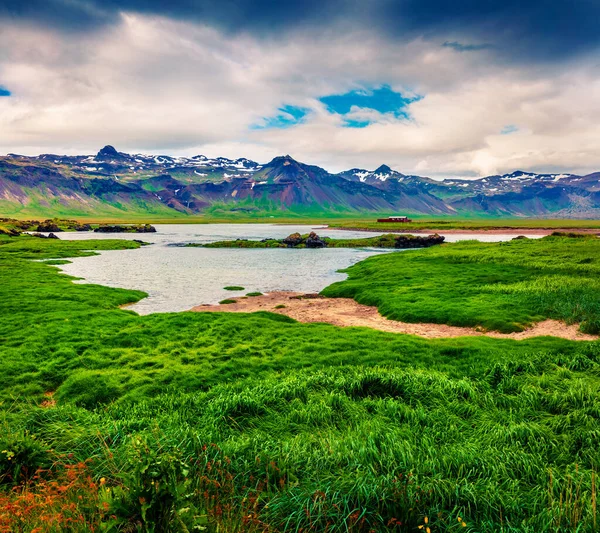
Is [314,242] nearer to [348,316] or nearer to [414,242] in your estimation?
[414,242]

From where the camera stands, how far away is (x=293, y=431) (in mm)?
10133

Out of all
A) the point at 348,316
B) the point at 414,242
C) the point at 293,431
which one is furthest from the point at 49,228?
the point at 293,431

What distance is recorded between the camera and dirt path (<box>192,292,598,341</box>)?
22.0 m

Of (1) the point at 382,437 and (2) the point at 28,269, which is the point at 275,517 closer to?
(1) the point at 382,437

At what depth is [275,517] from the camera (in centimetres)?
638

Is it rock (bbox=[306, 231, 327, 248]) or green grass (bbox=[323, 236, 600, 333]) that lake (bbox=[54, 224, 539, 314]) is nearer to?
green grass (bbox=[323, 236, 600, 333])

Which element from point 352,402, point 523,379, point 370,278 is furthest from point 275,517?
point 370,278

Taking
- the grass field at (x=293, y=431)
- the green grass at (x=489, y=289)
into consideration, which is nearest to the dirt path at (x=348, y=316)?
the green grass at (x=489, y=289)

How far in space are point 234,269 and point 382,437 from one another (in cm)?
5575

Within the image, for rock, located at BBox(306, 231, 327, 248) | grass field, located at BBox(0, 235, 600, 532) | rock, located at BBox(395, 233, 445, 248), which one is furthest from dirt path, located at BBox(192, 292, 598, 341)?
rock, located at BBox(395, 233, 445, 248)

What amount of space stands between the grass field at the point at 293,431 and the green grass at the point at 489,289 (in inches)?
129

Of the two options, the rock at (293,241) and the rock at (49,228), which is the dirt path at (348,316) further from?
the rock at (49,228)

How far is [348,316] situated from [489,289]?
14.7 m

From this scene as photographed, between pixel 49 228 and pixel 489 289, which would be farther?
pixel 49 228
